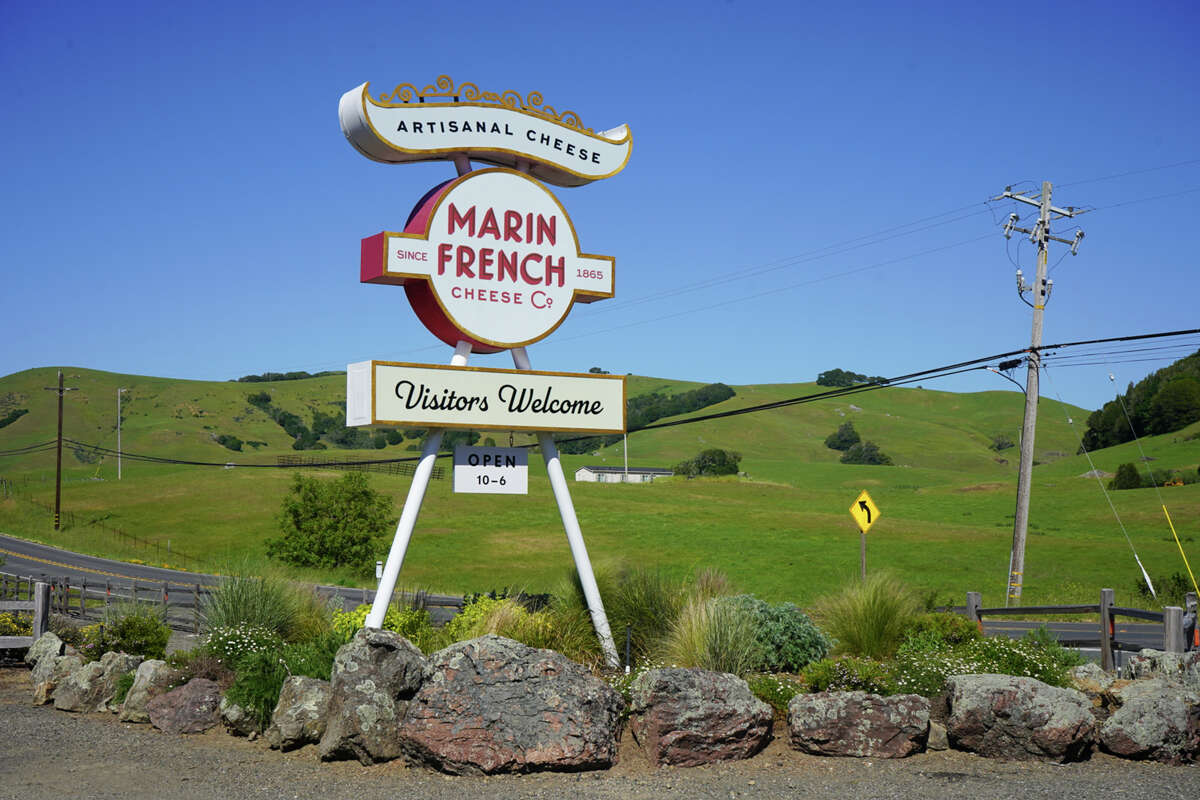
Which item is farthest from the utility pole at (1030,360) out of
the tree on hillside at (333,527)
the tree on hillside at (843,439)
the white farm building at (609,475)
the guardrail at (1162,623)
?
the tree on hillside at (843,439)

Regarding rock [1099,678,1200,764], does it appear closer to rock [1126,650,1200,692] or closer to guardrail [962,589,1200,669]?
rock [1126,650,1200,692]

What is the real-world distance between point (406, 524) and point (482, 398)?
2.20m

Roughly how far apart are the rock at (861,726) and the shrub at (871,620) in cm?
433

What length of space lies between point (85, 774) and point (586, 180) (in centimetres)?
1122

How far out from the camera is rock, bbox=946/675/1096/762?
36.4ft

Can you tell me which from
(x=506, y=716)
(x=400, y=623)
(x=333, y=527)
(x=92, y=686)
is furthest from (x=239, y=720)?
(x=333, y=527)

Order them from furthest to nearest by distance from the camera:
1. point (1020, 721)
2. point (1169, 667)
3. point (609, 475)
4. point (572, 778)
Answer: point (609, 475) → point (1169, 667) → point (1020, 721) → point (572, 778)

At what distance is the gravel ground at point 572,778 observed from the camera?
10.1m

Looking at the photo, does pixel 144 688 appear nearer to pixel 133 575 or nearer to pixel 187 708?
pixel 187 708

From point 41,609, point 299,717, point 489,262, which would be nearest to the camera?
point 299,717

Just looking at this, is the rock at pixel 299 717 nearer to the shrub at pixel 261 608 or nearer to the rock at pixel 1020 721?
the shrub at pixel 261 608

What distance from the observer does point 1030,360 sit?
27719 millimetres

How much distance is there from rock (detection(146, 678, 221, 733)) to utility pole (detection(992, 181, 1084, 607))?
833 inches

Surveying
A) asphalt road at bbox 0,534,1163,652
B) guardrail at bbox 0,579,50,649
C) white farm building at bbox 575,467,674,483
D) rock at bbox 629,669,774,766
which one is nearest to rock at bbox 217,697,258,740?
rock at bbox 629,669,774,766
